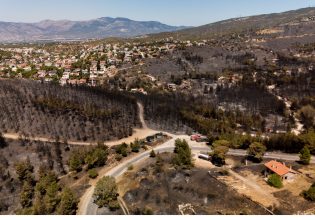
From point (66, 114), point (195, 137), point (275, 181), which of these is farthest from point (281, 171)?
point (66, 114)

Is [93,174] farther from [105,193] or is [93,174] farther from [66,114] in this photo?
[66,114]

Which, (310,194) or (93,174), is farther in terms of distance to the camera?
(93,174)

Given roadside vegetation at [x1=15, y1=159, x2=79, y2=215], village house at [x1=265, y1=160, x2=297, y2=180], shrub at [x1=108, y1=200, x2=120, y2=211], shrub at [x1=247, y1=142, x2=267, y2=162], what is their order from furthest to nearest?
shrub at [x1=247, y1=142, x2=267, y2=162] < village house at [x1=265, y1=160, x2=297, y2=180] < shrub at [x1=108, y1=200, x2=120, y2=211] < roadside vegetation at [x1=15, y1=159, x2=79, y2=215]

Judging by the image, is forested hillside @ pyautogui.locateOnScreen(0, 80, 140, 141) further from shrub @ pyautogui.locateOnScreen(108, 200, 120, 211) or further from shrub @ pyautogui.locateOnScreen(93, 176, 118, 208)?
shrub @ pyautogui.locateOnScreen(108, 200, 120, 211)

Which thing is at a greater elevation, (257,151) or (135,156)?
(257,151)

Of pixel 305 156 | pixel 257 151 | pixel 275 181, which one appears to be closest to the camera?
pixel 275 181

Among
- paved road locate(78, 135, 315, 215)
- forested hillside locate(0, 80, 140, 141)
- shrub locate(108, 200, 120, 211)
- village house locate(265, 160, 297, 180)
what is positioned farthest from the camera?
forested hillside locate(0, 80, 140, 141)

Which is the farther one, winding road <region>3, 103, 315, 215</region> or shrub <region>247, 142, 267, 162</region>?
shrub <region>247, 142, 267, 162</region>

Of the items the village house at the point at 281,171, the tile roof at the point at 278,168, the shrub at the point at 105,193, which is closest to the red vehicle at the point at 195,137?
the tile roof at the point at 278,168

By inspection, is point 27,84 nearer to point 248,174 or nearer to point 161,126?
point 161,126

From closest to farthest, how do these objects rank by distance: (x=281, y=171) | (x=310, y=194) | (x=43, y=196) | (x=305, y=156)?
(x=310, y=194), (x=43, y=196), (x=281, y=171), (x=305, y=156)

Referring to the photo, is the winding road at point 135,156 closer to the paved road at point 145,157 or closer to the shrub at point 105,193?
the paved road at point 145,157

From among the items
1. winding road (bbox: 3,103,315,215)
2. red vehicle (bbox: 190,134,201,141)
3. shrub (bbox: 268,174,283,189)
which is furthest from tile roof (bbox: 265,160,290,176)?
red vehicle (bbox: 190,134,201,141)

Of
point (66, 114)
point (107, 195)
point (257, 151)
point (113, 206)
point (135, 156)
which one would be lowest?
point (135, 156)
